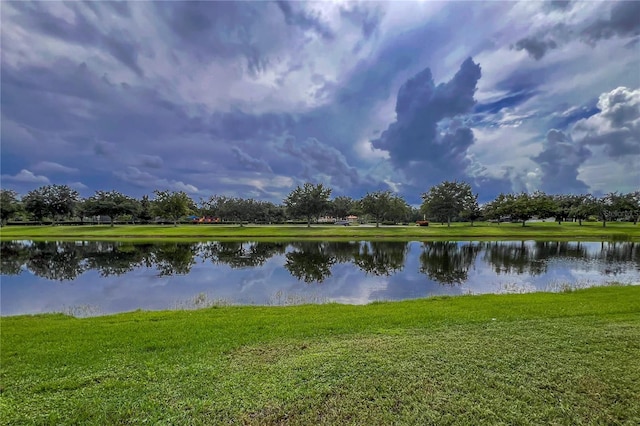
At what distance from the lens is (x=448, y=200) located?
70625 millimetres

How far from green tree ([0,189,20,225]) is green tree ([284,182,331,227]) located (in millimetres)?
61099

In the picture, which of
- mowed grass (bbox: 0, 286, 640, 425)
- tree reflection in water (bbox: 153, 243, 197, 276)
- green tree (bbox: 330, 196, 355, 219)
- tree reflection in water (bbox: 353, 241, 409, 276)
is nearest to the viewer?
mowed grass (bbox: 0, 286, 640, 425)

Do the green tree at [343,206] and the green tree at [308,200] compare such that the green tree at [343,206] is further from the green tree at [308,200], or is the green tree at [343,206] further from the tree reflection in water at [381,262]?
the tree reflection in water at [381,262]

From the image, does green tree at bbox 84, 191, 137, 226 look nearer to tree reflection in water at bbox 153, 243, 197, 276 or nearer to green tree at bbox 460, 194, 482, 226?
tree reflection in water at bbox 153, 243, 197, 276

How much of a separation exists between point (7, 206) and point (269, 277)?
8201cm

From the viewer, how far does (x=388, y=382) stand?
491 centimetres

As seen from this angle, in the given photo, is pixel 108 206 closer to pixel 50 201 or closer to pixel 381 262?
pixel 50 201

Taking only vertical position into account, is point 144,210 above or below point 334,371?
above

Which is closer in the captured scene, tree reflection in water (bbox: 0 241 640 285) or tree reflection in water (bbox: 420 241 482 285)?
tree reflection in water (bbox: 420 241 482 285)

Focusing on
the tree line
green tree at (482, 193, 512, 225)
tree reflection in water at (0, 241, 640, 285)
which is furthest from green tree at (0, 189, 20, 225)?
green tree at (482, 193, 512, 225)

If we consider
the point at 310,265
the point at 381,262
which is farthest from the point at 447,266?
the point at 310,265

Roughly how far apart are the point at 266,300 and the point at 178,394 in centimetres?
982

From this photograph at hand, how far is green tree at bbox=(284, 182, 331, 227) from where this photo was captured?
206ft

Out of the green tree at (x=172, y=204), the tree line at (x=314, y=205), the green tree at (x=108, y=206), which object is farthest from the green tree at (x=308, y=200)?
the green tree at (x=108, y=206)
